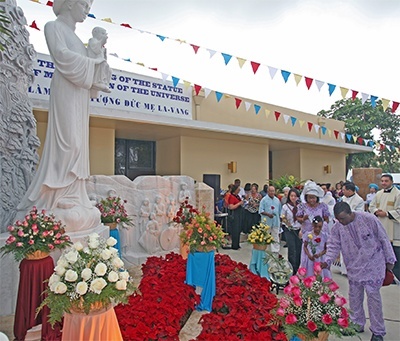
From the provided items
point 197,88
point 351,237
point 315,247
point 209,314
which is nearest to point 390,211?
point 315,247

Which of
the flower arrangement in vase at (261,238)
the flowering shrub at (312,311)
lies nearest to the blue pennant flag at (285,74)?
the flower arrangement in vase at (261,238)

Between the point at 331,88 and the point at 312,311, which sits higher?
the point at 331,88

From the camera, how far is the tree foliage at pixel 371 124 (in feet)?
74.6

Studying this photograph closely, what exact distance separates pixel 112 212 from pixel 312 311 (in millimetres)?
4319

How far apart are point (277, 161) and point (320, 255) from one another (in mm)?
11259

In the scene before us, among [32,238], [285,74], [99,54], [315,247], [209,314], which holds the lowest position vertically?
[209,314]

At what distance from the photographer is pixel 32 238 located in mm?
3197

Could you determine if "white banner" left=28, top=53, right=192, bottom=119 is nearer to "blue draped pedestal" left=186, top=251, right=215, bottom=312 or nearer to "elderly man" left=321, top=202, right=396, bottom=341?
"blue draped pedestal" left=186, top=251, right=215, bottom=312

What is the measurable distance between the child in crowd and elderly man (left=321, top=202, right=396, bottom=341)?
694mm

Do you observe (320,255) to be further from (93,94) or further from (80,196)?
(93,94)

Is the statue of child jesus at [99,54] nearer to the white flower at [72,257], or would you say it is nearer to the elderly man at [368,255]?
the white flower at [72,257]

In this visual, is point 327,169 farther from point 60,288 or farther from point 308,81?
point 60,288

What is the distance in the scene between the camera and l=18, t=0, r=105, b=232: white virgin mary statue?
161 inches

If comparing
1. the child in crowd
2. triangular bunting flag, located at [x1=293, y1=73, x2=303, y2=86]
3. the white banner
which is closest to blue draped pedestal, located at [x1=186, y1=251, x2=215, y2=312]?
the child in crowd
